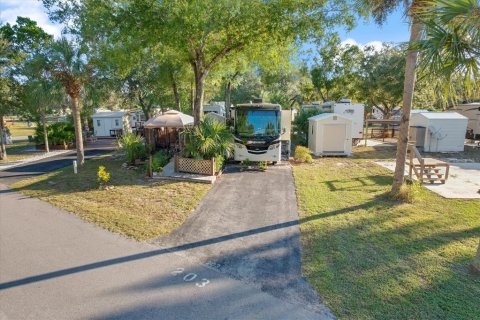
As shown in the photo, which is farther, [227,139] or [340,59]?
[340,59]

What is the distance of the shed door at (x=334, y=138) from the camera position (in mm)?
15609

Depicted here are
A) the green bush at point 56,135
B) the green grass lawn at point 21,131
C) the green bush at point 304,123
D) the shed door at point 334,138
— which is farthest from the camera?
the green grass lawn at point 21,131

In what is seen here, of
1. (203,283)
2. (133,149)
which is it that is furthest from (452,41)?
(133,149)

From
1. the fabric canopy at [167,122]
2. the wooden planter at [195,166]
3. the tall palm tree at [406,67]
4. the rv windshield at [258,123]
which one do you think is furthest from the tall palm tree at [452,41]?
the fabric canopy at [167,122]

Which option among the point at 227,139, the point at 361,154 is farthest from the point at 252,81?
the point at 227,139

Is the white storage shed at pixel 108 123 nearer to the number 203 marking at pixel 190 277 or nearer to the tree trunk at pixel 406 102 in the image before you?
the tree trunk at pixel 406 102

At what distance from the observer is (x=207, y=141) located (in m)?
10.8

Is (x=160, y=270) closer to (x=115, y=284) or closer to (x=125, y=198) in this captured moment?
(x=115, y=284)

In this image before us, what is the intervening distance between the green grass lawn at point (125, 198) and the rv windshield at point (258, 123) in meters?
3.84

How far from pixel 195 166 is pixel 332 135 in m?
8.72

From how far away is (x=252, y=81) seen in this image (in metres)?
39.8

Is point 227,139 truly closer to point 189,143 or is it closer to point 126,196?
point 189,143

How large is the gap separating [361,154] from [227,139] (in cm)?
910

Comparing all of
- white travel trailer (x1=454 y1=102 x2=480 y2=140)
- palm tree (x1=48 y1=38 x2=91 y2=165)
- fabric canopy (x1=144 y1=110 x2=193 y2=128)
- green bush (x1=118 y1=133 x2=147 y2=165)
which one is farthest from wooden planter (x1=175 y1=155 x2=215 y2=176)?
white travel trailer (x1=454 y1=102 x2=480 y2=140)
